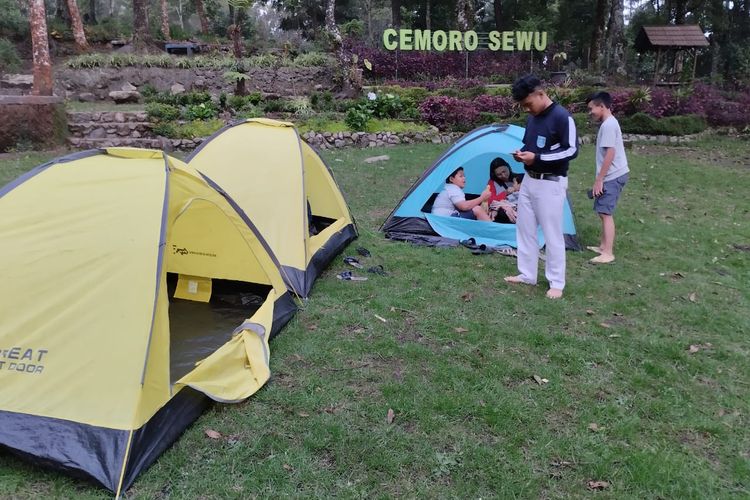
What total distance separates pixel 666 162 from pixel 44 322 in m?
10.7

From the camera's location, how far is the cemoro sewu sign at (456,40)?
1650 cm

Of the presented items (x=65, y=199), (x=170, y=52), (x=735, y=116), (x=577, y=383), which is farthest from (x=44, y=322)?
(x=170, y=52)

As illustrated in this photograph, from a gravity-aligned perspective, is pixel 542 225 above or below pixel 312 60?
below

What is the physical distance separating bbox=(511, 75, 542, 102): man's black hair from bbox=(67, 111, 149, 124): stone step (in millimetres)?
9321

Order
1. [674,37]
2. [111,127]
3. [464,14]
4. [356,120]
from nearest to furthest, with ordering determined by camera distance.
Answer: [111,127] < [356,120] < [674,37] < [464,14]

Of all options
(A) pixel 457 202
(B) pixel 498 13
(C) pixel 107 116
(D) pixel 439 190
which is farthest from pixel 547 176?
(B) pixel 498 13

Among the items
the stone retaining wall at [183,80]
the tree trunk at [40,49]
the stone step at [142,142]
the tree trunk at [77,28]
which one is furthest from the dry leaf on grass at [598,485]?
the tree trunk at [77,28]

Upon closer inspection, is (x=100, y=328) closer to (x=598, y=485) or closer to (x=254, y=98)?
(x=598, y=485)

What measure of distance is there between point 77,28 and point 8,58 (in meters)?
2.34

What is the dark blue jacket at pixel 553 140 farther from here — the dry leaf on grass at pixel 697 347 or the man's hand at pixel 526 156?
the dry leaf on grass at pixel 697 347

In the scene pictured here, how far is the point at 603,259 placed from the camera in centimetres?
529

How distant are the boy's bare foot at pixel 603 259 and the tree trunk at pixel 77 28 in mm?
17912

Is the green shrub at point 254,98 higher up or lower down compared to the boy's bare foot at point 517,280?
higher up

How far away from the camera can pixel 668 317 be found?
4172 mm
